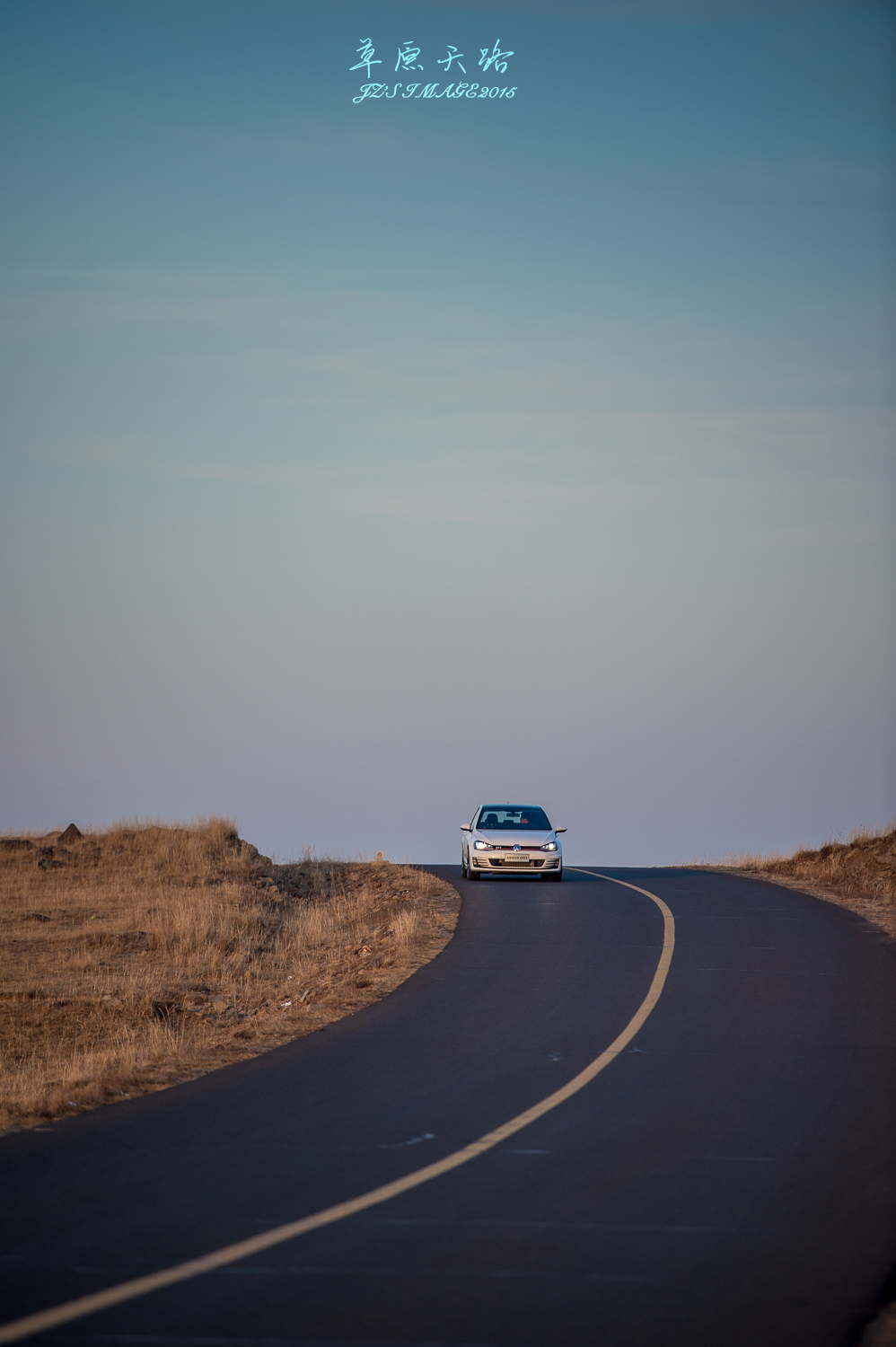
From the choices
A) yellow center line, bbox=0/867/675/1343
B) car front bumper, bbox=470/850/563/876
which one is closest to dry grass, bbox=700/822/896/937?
car front bumper, bbox=470/850/563/876

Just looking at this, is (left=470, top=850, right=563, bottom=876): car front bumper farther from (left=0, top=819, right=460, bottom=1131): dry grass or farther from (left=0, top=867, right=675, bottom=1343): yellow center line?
(left=0, top=867, right=675, bottom=1343): yellow center line

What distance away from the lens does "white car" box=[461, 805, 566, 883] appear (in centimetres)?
2764

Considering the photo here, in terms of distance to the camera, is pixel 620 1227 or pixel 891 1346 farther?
pixel 620 1227

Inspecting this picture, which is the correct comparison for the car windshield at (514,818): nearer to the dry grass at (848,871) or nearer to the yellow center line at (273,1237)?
the dry grass at (848,871)

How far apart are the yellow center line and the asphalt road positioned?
0.09 metres

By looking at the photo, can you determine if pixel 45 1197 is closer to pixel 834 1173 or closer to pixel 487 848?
pixel 834 1173

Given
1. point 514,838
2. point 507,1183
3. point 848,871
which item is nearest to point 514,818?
point 514,838

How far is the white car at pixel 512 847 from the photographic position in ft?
90.7

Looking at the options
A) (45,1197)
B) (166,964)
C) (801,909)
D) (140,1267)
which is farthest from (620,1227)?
(166,964)

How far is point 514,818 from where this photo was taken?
28906 mm

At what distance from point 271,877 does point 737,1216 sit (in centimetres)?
2967

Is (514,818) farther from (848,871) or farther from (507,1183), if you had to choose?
(507,1183)

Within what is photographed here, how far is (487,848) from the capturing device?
27812mm

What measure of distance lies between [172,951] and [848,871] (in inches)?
608
